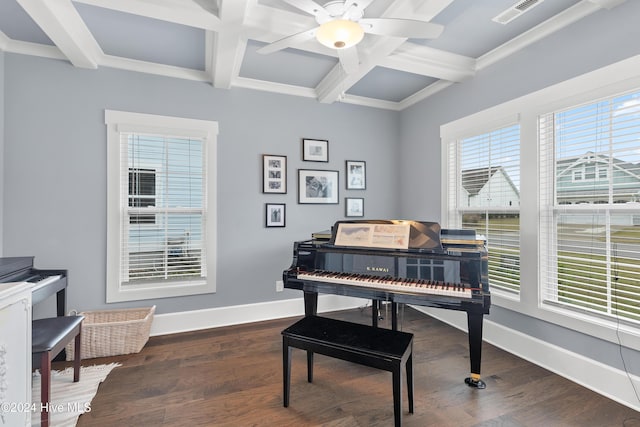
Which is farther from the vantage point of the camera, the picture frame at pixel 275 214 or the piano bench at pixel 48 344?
the picture frame at pixel 275 214

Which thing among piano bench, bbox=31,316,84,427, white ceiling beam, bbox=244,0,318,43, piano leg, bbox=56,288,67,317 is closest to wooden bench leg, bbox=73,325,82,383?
piano bench, bbox=31,316,84,427

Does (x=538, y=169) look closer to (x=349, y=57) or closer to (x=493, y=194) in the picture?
(x=493, y=194)

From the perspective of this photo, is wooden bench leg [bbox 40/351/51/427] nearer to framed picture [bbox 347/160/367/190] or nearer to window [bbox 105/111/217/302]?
window [bbox 105/111/217/302]

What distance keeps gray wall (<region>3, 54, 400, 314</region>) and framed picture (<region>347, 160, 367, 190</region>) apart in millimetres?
87

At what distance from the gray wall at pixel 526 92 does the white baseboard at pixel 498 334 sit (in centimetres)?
6

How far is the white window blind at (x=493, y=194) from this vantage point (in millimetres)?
2732

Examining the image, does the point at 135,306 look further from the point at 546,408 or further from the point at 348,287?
the point at 546,408

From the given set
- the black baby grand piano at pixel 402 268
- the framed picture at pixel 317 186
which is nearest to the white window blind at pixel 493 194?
the black baby grand piano at pixel 402 268

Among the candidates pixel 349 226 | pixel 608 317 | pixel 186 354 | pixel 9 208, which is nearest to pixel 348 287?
pixel 349 226

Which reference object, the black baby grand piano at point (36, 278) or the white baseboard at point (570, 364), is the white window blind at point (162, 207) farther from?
the white baseboard at point (570, 364)

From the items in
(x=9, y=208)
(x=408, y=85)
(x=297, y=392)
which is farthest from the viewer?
(x=408, y=85)

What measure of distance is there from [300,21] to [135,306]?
3.01 m

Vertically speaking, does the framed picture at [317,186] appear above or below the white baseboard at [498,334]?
above

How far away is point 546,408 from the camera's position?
1908 mm
